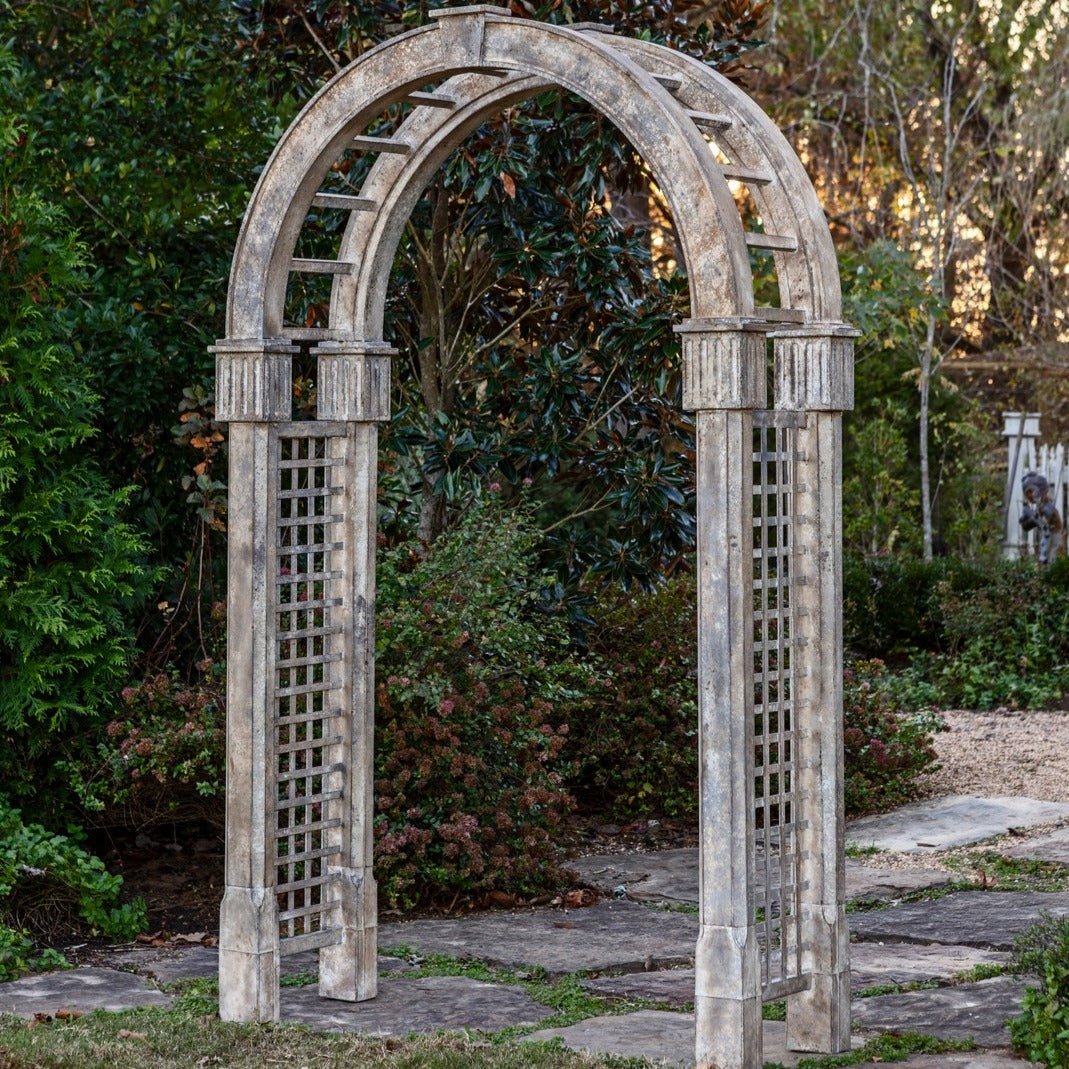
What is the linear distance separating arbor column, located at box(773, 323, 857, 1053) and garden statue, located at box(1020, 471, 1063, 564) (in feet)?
34.1

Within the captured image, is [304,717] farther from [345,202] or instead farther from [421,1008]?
[345,202]

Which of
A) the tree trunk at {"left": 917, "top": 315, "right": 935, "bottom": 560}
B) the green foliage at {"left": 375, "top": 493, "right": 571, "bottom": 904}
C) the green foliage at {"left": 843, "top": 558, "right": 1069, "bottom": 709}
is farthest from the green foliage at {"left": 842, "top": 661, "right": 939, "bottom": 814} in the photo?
the tree trunk at {"left": 917, "top": 315, "right": 935, "bottom": 560}

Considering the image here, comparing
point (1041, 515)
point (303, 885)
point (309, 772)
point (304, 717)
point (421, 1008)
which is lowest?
point (421, 1008)

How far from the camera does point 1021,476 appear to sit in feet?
51.0

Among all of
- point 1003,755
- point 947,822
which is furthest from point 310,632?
point 1003,755

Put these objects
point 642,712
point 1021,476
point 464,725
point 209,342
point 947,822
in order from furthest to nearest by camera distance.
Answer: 1. point 1021,476
2. point 642,712
3. point 947,822
4. point 209,342
5. point 464,725

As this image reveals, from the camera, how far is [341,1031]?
5.16 metres

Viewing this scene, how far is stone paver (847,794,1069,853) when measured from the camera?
310 inches

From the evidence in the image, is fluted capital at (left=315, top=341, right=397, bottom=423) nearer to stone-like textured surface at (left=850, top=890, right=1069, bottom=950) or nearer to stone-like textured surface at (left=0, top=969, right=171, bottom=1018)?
stone-like textured surface at (left=0, top=969, right=171, bottom=1018)

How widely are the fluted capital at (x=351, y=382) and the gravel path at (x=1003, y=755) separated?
15.1 ft

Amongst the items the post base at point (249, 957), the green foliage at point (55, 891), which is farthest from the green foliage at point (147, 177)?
the post base at point (249, 957)

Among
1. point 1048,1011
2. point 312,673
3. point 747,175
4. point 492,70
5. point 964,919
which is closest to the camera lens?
point 1048,1011

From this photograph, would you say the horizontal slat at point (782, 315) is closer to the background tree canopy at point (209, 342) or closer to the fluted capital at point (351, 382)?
the fluted capital at point (351, 382)

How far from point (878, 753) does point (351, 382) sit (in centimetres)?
413
